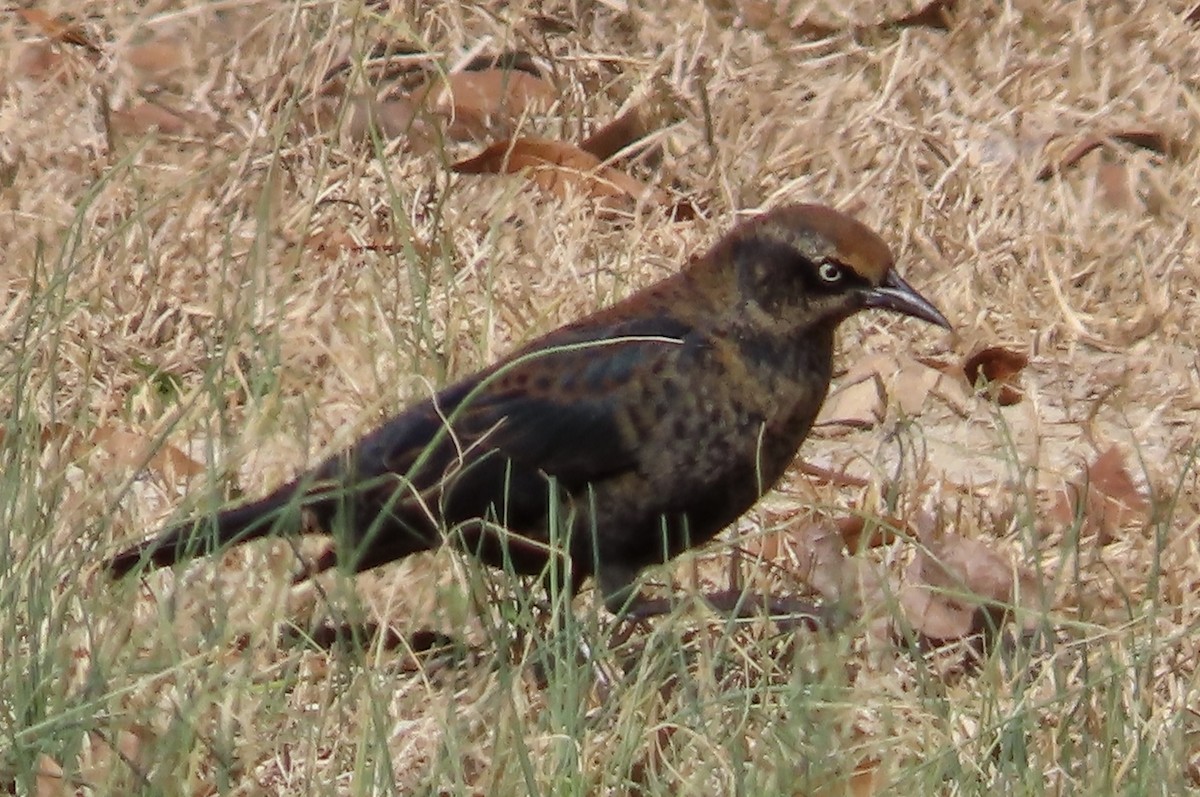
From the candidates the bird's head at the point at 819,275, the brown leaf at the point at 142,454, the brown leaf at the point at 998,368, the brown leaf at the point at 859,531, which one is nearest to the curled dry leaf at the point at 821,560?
the brown leaf at the point at 859,531

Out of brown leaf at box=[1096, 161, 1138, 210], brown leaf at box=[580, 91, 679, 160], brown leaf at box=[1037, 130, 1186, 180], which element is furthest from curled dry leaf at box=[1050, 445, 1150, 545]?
brown leaf at box=[580, 91, 679, 160]

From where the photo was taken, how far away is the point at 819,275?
439 centimetres

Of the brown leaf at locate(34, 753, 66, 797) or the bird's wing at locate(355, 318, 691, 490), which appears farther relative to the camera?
the bird's wing at locate(355, 318, 691, 490)

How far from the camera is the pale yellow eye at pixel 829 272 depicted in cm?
438

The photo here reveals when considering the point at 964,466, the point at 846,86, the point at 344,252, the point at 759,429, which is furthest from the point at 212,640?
the point at 846,86

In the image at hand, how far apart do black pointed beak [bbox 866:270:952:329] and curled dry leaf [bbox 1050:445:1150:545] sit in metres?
0.44

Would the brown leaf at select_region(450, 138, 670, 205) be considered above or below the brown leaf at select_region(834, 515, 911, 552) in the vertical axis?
above

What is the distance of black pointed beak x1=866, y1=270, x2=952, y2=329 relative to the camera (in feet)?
14.3

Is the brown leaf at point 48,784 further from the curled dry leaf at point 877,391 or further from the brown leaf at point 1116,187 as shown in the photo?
the brown leaf at point 1116,187

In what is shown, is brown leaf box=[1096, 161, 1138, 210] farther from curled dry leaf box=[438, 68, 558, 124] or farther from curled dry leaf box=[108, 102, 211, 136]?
curled dry leaf box=[108, 102, 211, 136]

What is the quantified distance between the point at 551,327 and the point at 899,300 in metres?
1.14

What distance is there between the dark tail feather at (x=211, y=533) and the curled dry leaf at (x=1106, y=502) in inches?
56.5

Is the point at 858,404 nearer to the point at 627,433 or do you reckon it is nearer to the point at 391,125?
the point at 627,433

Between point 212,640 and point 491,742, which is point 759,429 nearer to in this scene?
point 491,742
